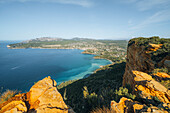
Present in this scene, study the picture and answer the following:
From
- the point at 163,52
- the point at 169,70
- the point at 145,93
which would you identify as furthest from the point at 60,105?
the point at 163,52

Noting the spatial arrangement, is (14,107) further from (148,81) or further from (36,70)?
(36,70)

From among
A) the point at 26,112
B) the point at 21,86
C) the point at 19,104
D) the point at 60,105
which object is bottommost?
the point at 21,86

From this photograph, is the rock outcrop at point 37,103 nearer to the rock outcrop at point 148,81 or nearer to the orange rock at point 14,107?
the orange rock at point 14,107

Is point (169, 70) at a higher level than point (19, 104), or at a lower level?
higher

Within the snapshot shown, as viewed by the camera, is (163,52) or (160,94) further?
(163,52)

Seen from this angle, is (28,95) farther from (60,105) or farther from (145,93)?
(145,93)

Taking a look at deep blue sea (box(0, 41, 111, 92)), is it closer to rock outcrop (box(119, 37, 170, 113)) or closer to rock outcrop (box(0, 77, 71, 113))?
rock outcrop (box(0, 77, 71, 113))

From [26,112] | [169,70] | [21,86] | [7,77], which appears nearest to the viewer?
[26,112]

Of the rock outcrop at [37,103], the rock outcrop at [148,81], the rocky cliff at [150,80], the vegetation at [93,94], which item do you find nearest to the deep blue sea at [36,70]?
the vegetation at [93,94]
